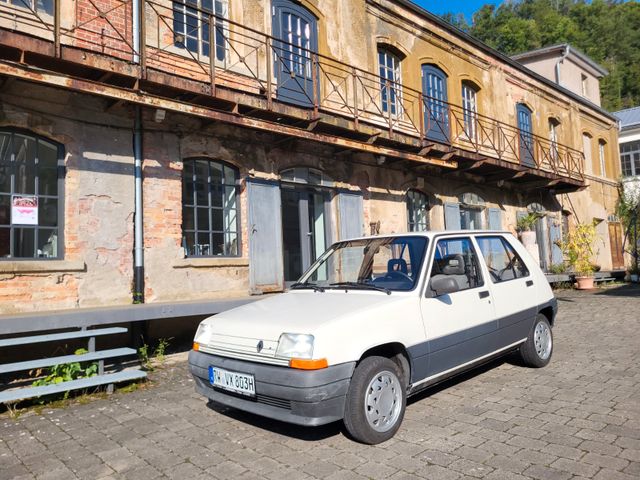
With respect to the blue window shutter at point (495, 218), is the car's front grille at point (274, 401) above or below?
below

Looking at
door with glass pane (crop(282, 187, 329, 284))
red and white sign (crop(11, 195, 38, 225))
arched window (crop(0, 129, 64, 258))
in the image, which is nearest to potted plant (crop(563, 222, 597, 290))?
door with glass pane (crop(282, 187, 329, 284))

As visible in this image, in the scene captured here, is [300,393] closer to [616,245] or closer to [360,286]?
[360,286]

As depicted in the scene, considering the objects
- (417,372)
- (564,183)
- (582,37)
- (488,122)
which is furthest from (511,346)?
(582,37)

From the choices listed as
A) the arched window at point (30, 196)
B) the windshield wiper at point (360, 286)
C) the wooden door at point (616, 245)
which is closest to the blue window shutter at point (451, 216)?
the windshield wiper at point (360, 286)

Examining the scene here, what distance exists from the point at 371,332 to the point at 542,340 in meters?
3.23

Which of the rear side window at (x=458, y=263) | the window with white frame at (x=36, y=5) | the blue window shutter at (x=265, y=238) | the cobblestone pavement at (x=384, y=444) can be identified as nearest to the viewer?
the cobblestone pavement at (x=384, y=444)

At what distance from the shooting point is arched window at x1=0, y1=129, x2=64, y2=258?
641 cm

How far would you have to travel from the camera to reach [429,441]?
355 centimetres

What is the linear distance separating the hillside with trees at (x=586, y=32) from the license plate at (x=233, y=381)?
41348mm

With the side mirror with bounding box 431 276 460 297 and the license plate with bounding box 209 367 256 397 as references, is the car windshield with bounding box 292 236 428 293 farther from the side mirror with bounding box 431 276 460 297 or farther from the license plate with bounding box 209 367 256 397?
the license plate with bounding box 209 367 256 397

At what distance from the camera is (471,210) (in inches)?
579

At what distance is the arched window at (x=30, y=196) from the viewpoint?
253 inches

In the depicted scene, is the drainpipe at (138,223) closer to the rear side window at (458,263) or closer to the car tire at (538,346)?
the rear side window at (458,263)

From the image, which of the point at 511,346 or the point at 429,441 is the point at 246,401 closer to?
the point at 429,441
